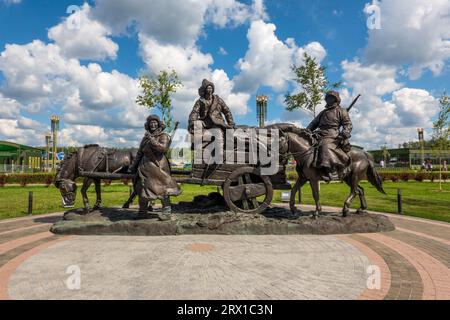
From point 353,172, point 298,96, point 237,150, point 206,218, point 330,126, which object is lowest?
point 206,218

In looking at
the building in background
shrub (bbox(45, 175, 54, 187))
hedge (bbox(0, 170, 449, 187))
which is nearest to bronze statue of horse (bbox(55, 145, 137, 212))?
hedge (bbox(0, 170, 449, 187))

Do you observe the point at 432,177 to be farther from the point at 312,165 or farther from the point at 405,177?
the point at 312,165

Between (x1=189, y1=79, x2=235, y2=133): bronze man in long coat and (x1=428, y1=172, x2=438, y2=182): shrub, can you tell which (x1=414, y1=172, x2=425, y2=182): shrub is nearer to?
(x1=428, y1=172, x2=438, y2=182): shrub

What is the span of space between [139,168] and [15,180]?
2616 centimetres

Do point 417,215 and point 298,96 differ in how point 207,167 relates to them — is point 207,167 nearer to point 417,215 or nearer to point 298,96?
point 417,215

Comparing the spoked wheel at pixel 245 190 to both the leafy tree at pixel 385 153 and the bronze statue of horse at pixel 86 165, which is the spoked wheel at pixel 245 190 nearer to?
the bronze statue of horse at pixel 86 165

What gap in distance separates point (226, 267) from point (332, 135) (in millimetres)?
4889

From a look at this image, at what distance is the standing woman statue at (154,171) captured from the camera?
687cm

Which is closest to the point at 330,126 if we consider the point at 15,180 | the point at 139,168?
the point at 139,168

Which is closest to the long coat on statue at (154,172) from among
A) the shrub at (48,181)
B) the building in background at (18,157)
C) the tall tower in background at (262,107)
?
the shrub at (48,181)

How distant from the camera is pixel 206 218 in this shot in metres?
7.07

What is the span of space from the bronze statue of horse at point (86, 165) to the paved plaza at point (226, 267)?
1379mm

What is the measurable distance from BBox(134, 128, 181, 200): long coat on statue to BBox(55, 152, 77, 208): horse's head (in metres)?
2.05

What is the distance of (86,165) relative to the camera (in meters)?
8.05
